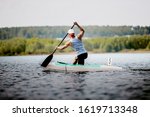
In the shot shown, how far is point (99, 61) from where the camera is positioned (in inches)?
381

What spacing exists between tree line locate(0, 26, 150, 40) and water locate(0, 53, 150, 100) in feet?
2.12

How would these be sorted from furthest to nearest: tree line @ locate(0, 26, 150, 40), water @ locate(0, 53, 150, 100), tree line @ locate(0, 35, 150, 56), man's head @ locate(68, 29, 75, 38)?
1. tree line @ locate(0, 35, 150, 56)
2. tree line @ locate(0, 26, 150, 40)
3. man's head @ locate(68, 29, 75, 38)
4. water @ locate(0, 53, 150, 100)

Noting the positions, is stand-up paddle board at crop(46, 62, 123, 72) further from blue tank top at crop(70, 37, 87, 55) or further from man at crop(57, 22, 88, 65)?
blue tank top at crop(70, 37, 87, 55)

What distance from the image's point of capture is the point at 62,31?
29.5 ft

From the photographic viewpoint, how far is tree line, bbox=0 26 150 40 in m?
9.06

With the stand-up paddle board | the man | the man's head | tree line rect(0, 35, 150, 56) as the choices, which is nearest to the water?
the stand-up paddle board

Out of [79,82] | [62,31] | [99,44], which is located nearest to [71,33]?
[62,31]

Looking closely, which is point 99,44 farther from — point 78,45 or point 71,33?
point 71,33

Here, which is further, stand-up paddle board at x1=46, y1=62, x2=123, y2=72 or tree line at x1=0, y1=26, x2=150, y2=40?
tree line at x1=0, y1=26, x2=150, y2=40

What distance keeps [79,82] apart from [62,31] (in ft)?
6.44

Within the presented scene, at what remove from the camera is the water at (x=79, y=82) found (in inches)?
257

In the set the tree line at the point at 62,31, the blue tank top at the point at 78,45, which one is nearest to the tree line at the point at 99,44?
the tree line at the point at 62,31

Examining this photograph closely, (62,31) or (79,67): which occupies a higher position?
(62,31)
